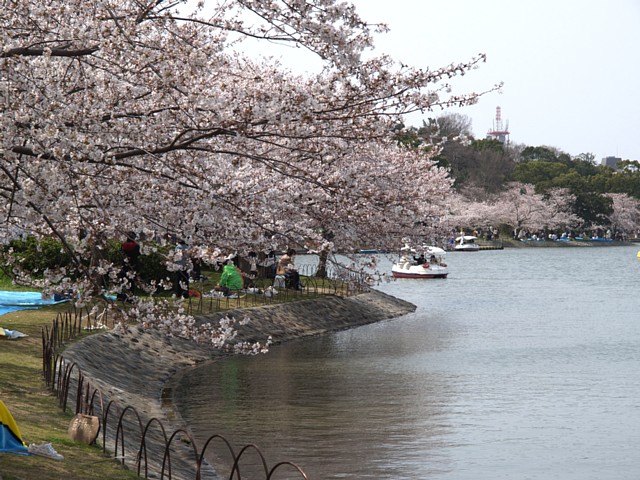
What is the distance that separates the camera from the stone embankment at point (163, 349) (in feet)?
53.6

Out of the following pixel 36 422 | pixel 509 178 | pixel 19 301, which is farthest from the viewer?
pixel 509 178

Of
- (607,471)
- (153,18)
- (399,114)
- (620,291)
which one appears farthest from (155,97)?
(620,291)

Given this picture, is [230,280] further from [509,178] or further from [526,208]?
[509,178]

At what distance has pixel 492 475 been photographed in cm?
1327

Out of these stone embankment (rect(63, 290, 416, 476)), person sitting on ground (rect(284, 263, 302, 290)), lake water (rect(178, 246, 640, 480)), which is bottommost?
lake water (rect(178, 246, 640, 480))

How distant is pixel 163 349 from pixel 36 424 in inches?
388

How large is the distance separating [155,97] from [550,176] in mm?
111814

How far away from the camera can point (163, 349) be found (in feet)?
69.8

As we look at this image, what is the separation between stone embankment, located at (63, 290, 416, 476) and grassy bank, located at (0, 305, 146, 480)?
862mm

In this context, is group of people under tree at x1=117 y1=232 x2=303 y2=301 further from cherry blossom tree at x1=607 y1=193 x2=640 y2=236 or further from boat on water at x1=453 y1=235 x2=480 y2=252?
cherry blossom tree at x1=607 y1=193 x2=640 y2=236

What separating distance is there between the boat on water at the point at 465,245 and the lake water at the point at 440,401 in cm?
6649

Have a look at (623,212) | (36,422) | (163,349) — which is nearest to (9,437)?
(36,422)

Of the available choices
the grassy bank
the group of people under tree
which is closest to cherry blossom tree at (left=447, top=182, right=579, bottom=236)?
the group of people under tree

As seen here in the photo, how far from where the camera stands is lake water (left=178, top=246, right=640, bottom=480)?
45.9ft
